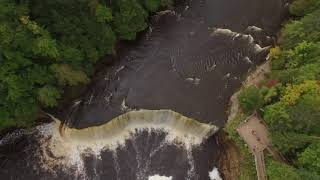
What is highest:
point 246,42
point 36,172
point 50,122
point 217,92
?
point 246,42

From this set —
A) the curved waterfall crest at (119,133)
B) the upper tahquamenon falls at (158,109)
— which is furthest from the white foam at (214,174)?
the curved waterfall crest at (119,133)

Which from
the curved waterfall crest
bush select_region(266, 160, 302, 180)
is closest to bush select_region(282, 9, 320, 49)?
the curved waterfall crest

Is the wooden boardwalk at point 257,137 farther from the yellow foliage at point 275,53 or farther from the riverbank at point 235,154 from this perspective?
the yellow foliage at point 275,53

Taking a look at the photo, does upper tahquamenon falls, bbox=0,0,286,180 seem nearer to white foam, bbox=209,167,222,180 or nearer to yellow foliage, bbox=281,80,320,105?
white foam, bbox=209,167,222,180

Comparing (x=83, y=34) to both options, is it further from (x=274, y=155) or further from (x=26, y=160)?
(x=274, y=155)

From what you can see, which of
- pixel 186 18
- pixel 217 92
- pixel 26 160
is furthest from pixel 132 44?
pixel 26 160

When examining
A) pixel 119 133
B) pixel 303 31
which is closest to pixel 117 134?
pixel 119 133

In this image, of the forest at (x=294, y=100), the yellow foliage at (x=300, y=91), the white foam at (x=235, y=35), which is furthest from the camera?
the white foam at (x=235, y=35)
